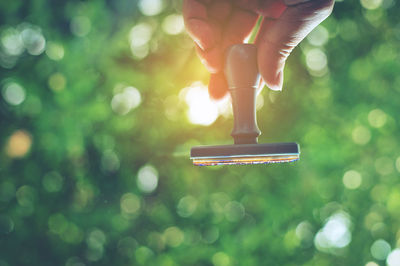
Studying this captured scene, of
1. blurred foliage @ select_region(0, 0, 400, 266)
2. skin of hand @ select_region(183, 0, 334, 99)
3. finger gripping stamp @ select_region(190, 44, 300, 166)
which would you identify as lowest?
blurred foliage @ select_region(0, 0, 400, 266)

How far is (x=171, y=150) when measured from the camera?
1460 mm

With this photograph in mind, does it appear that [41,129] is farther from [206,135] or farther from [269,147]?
[269,147]

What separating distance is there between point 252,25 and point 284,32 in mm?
161

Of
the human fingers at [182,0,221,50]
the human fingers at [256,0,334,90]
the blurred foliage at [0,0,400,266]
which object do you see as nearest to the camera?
the human fingers at [256,0,334,90]

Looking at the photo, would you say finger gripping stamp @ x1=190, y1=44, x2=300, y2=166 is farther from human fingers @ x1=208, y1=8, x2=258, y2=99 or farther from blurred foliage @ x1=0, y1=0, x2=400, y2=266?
blurred foliage @ x1=0, y1=0, x2=400, y2=266

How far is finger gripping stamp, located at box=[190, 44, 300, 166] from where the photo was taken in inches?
20.4

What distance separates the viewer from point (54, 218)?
142 cm

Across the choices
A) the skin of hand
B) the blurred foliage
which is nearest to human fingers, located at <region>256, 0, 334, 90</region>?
the skin of hand

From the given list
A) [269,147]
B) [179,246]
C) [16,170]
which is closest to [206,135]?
[179,246]

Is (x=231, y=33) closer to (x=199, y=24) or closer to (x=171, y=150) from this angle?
(x=199, y=24)

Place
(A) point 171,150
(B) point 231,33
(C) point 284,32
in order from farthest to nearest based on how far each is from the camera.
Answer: (A) point 171,150 → (B) point 231,33 → (C) point 284,32

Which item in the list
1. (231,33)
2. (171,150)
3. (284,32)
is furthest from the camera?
(171,150)

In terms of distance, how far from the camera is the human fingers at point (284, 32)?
1.67 ft

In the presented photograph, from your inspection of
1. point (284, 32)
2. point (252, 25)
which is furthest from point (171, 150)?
point (284, 32)
